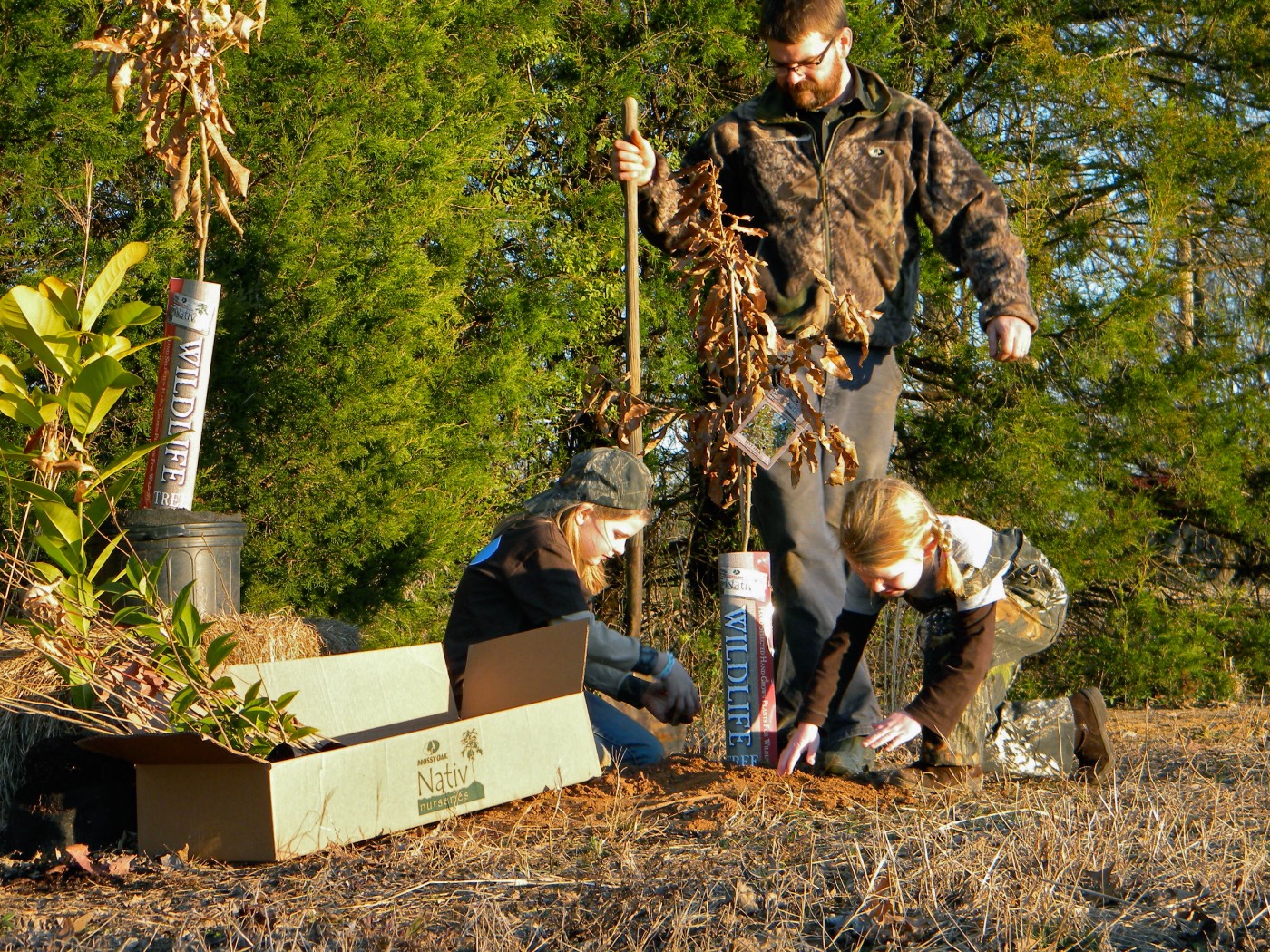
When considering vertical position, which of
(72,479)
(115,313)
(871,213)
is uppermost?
(871,213)

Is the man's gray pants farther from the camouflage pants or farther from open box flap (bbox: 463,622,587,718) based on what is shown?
open box flap (bbox: 463,622,587,718)

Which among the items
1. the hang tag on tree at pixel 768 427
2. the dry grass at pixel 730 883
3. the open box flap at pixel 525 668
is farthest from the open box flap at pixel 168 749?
the hang tag on tree at pixel 768 427

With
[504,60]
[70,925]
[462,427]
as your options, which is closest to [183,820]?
[70,925]

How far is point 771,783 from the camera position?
323cm

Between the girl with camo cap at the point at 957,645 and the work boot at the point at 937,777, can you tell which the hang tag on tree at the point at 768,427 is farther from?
the work boot at the point at 937,777

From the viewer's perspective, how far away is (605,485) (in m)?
3.94

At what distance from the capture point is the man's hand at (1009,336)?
3727mm

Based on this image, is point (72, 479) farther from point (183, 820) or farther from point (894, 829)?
point (894, 829)

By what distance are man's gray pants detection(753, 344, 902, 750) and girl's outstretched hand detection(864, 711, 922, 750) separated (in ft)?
1.31

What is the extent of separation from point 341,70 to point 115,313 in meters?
3.38

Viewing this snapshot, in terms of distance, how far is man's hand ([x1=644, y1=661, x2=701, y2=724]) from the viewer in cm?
403

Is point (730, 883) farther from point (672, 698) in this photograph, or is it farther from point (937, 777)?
point (672, 698)

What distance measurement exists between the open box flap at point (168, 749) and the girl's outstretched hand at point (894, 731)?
149cm

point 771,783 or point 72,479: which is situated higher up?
point 72,479
